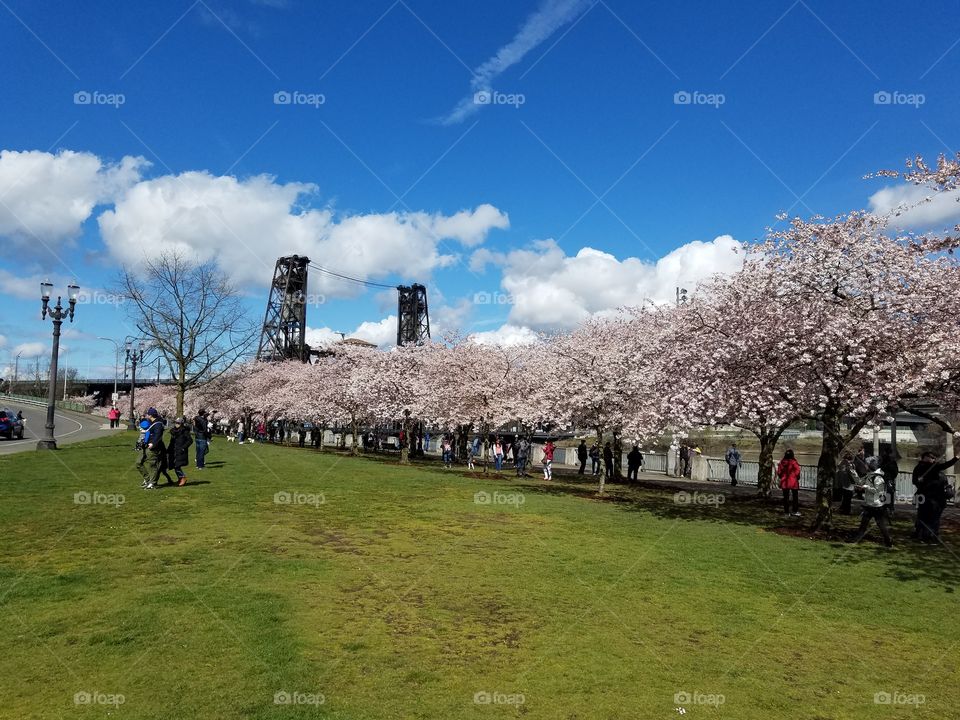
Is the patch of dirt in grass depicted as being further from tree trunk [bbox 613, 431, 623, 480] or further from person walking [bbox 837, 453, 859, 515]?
tree trunk [bbox 613, 431, 623, 480]

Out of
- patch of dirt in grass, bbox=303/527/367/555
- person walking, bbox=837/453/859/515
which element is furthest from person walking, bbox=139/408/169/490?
person walking, bbox=837/453/859/515

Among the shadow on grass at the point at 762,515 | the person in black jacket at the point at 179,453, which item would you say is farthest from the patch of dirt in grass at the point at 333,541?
the shadow on grass at the point at 762,515

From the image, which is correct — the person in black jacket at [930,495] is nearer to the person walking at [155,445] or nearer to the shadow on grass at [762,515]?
the shadow on grass at [762,515]

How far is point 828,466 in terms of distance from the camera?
16672 mm

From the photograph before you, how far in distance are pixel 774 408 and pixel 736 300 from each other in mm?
3043

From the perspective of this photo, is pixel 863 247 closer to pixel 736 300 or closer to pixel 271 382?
pixel 736 300

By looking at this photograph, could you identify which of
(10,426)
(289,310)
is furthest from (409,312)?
(10,426)

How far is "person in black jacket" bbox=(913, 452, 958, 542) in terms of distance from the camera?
48.5 feet

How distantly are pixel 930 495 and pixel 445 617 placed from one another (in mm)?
12576

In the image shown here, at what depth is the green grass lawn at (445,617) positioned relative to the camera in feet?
20.1

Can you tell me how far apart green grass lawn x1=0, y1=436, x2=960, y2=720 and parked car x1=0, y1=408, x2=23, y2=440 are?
2576cm

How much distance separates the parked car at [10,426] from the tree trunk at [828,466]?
40.0 metres

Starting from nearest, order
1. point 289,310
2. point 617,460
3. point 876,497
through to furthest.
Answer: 1. point 876,497
2. point 617,460
3. point 289,310

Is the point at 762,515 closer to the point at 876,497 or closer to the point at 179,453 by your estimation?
the point at 876,497
